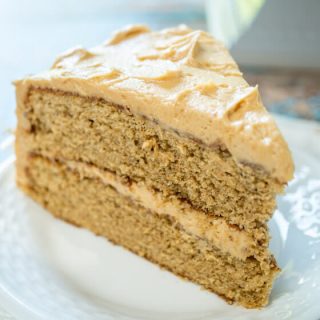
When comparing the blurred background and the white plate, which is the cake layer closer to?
the white plate

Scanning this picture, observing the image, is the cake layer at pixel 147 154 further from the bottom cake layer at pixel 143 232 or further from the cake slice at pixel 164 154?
the bottom cake layer at pixel 143 232

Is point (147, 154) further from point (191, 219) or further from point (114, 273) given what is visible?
point (114, 273)

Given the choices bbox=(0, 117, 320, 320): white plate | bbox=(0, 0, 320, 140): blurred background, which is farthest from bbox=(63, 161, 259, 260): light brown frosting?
bbox=(0, 0, 320, 140): blurred background

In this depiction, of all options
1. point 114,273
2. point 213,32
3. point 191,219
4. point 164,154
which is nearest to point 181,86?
point 164,154

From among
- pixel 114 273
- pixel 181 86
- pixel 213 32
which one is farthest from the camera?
pixel 213 32

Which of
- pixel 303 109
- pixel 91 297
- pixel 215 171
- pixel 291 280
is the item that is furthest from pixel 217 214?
pixel 303 109

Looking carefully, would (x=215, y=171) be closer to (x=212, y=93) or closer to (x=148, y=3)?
(x=212, y=93)

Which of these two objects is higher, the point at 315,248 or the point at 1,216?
the point at 1,216
